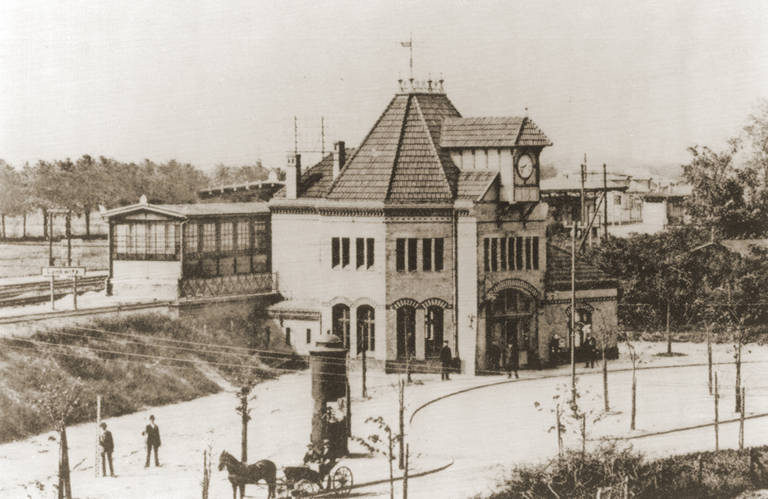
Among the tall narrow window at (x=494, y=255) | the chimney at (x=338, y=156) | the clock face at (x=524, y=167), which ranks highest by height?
the chimney at (x=338, y=156)

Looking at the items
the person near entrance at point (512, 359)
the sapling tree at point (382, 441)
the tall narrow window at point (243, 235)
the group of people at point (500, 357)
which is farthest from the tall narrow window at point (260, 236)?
the sapling tree at point (382, 441)

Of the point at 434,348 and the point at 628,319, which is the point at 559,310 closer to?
the point at 434,348

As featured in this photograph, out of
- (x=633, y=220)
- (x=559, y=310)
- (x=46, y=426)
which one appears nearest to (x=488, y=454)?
(x=46, y=426)

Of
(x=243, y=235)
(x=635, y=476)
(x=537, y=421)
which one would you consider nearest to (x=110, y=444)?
(x=537, y=421)

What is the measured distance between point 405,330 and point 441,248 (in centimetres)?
386

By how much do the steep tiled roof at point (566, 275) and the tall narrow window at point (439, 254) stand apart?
5123mm

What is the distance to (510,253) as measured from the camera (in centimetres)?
4862

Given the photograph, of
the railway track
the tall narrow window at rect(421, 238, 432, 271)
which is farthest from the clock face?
the railway track

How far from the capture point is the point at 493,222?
4809 centimetres

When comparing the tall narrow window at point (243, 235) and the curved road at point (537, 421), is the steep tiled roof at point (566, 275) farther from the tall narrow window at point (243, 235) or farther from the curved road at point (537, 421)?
the tall narrow window at point (243, 235)

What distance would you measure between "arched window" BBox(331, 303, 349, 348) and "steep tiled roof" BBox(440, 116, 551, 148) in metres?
8.45

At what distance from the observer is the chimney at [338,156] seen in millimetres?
53656

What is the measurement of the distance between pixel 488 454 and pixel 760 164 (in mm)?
49152

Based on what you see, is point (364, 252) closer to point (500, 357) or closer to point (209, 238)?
point (500, 357)
